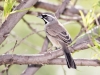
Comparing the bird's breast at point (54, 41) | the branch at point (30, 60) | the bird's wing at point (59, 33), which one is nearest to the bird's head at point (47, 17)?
the bird's wing at point (59, 33)

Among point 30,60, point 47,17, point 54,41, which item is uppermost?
point 47,17

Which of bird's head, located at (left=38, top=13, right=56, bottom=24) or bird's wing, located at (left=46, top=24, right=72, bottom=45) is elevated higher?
bird's head, located at (left=38, top=13, right=56, bottom=24)

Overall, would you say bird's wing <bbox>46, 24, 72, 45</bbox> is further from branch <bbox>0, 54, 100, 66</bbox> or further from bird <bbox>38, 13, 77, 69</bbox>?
branch <bbox>0, 54, 100, 66</bbox>

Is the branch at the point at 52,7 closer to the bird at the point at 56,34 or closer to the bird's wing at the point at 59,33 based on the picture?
the bird at the point at 56,34

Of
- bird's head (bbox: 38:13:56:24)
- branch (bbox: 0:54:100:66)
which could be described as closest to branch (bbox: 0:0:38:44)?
branch (bbox: 0:54:100:66)

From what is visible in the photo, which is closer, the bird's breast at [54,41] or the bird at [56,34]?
the bird at [56,34]

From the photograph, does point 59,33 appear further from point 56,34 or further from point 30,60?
point 30,60

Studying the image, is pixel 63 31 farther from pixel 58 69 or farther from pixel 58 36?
pixel 58 69

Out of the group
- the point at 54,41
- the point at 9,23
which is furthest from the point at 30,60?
the point at 54,41

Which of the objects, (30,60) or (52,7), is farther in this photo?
(52,7)

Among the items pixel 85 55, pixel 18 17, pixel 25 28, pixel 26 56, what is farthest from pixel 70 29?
pixel 26 56

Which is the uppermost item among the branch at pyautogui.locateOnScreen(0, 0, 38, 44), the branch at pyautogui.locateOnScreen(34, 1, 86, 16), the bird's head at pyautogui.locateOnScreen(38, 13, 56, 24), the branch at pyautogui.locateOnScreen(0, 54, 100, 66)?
the branch at pyautogui.locateOnScreen(34, 1, 86, 16)

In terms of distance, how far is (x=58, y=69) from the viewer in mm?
3252

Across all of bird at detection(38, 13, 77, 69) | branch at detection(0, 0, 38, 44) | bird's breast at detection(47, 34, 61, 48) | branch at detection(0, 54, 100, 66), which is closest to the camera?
branch at detection(0, 54, 100, 66)
